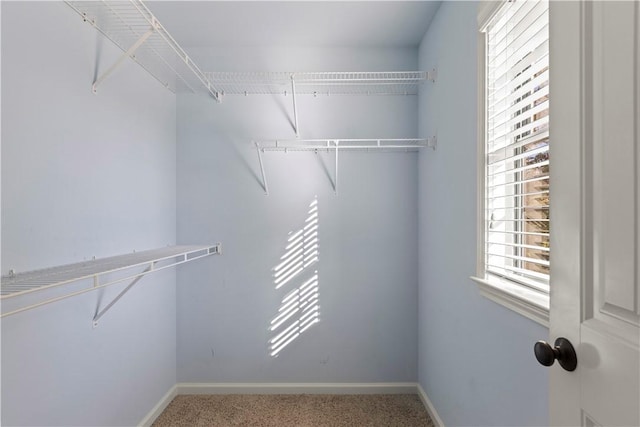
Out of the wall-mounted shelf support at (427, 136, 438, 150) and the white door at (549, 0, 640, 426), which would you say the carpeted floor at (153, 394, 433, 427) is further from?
the wall-mounted shelf support at (427, 136, 438, 150)

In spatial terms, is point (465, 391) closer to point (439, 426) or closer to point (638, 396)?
point (439, 426)

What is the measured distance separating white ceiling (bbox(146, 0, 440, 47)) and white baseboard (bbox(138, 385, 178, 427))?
2.46 meters

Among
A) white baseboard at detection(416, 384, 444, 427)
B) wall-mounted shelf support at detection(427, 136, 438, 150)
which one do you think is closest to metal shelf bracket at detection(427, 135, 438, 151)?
wall-mounted shelf support at detection(427, 136, 438, 150)

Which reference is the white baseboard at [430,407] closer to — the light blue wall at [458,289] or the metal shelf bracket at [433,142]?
the light blue wall at [458,289]

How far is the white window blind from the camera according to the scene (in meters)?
→ 1.01

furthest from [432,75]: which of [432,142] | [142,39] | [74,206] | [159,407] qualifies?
[159,407]

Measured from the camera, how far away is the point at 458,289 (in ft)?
5.22

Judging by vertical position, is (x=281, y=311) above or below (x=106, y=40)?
below

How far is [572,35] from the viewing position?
613mm

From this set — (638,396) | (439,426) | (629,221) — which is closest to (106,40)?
(629,221)

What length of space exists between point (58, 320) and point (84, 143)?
788 mm

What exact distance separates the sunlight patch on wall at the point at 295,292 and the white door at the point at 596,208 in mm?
1686

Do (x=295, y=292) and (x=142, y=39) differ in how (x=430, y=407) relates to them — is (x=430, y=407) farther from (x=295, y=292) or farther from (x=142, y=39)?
(x=142, y=39)

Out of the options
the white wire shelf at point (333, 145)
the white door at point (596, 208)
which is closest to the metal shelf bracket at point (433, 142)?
the white wire shelf at point (333, 145)
